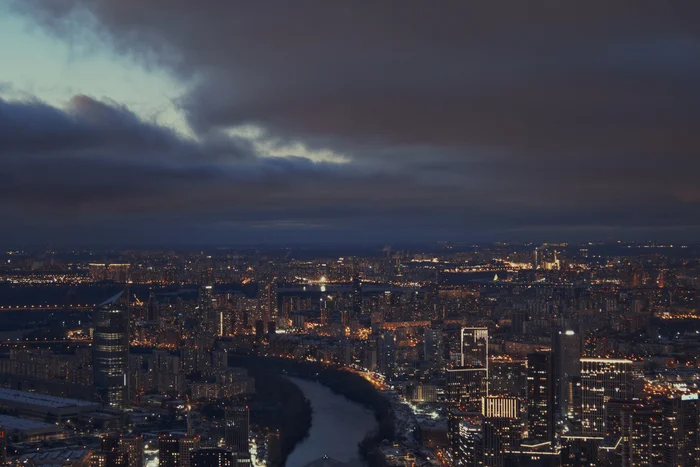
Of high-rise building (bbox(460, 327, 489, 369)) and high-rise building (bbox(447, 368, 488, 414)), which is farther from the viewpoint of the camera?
high-rise building (bbox(460, 327, 489, 369))

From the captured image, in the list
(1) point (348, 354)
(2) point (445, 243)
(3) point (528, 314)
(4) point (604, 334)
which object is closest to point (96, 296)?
(1) point (348, 354)

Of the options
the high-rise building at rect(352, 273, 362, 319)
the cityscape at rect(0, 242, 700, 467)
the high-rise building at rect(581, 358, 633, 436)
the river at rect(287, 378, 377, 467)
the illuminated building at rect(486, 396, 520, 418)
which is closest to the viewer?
the cityscape at rect(0, 242, 700, 467)

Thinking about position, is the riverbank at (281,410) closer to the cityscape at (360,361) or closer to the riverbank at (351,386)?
the cityscape at (360,361)

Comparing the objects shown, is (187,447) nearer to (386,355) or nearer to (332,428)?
(332,428)

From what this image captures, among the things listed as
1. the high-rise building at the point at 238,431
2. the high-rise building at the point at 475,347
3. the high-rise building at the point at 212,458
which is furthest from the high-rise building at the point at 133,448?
the high-rise building at the point at 475,347

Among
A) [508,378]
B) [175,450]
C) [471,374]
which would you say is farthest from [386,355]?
[175,450]

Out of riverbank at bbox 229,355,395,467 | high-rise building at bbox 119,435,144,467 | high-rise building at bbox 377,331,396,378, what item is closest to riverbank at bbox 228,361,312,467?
riverbank at bbox 229,355,395,467

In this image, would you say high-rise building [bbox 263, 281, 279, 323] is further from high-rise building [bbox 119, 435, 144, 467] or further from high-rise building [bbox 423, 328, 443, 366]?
high-rise building [bbox 119, 435, 144, 467]
